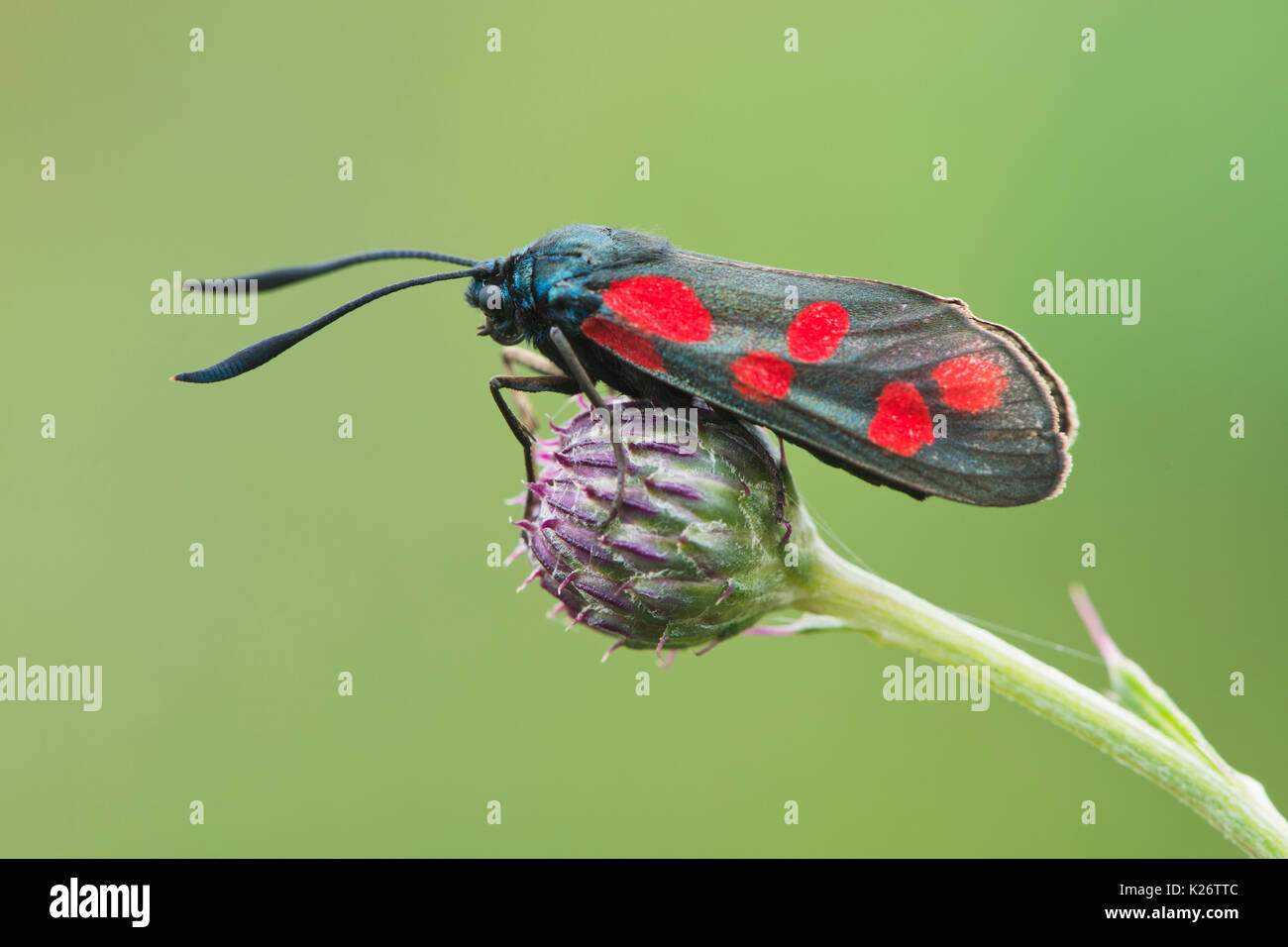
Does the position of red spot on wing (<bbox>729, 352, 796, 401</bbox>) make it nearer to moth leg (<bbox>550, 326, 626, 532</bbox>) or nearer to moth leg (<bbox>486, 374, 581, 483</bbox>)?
moth leg (<bbox>550, 326, 626, 532</bbox>)

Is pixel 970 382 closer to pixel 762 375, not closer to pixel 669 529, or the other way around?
pixel 762 375

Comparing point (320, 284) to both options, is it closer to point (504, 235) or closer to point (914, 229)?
point (504, 235)

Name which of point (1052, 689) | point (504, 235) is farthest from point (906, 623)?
point (504, 235)

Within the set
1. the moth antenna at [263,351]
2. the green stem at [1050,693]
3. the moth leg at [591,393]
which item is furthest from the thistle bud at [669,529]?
the moth antenna at [263,351]

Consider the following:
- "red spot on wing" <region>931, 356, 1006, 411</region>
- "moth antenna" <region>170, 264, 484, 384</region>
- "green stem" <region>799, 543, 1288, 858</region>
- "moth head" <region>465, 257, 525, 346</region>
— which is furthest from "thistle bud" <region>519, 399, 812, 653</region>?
"moth antenna" <region>170, 264, 484, 384</region>

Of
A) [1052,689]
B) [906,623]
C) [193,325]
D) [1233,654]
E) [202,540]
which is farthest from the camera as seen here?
[193,325]
